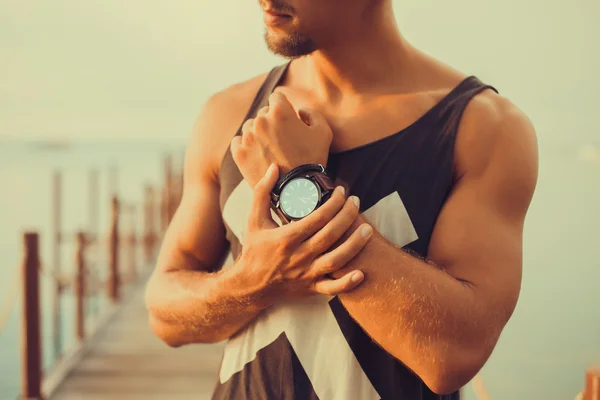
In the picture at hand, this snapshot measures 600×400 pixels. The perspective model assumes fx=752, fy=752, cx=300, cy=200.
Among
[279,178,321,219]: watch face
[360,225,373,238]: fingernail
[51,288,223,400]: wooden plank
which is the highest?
[279,178,321,219]: watch face

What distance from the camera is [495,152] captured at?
123cm

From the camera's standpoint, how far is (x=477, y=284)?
1.18m

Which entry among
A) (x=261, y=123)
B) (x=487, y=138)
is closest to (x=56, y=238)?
(x=261, y=123)

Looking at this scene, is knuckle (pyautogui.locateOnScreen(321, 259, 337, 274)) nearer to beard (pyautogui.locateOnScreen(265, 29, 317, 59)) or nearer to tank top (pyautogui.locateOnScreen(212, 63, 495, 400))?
tank top (pyautogui.locateOnScreen(212, 63, 495, 400))

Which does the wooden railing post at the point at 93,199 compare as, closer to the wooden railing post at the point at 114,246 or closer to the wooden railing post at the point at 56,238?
the wooden railing post at the point at 56,238

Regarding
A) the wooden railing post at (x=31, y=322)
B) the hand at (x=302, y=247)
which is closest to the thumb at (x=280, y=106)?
the hand at (x=302, y=247)

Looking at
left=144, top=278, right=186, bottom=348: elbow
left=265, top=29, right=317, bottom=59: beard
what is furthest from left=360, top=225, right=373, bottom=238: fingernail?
left=144, top=278, right=186, bottom=348: elbow

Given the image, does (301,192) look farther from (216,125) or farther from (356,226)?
(216,125)

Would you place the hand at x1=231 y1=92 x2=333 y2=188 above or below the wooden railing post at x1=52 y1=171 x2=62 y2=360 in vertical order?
above

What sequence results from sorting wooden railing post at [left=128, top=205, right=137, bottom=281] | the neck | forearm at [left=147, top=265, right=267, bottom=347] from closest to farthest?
forearm at [left=147, top=265, right=267, bottom=347]
the neck
wooden railing post at [left=128, top=205, right=137, bottom=281]

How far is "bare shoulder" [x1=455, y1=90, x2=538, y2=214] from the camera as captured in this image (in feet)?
Answer: 4.01

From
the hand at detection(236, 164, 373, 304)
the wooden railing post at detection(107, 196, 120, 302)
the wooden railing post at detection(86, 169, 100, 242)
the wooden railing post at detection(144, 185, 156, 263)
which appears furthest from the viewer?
the wooden railing post at detection(86, 169, 100, 242)

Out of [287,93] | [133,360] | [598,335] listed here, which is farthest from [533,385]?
[287,93]

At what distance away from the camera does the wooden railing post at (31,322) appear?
3852mm
